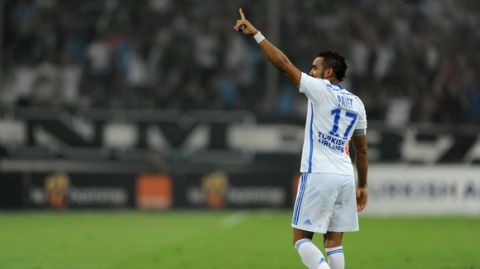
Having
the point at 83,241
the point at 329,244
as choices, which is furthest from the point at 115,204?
the point at 329,244

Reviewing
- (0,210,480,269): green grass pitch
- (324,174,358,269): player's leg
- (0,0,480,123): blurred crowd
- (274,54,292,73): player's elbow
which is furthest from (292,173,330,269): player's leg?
(0,0,480,123): blurred crowd

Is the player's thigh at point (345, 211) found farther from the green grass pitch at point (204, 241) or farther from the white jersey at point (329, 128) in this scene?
the green grass pitch at point (204, 241)

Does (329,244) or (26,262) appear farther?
(26,262)

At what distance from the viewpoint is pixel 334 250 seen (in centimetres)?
847

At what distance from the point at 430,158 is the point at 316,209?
13341 mm

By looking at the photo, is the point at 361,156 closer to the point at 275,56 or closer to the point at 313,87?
the point at 313,87

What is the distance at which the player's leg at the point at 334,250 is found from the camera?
27.7ft

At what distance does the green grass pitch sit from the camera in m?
11.8

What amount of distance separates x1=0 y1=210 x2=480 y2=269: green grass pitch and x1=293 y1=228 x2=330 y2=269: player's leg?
3.01 meters

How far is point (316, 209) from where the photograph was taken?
8.19 meters

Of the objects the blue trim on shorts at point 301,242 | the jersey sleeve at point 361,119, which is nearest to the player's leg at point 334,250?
the blue trim on shorts at point 301,242

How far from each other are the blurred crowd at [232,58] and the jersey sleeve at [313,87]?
487 inches

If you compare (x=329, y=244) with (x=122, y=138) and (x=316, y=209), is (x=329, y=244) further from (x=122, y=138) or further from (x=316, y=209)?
(x=122, y=138)

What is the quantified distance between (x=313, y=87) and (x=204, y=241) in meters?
7.16
